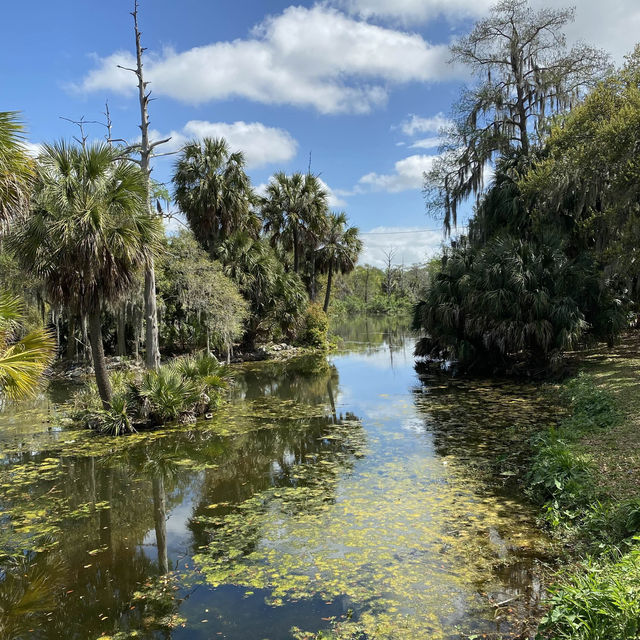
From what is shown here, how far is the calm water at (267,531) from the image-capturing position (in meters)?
→ 4.26

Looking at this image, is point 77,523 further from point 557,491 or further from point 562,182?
point 562,182

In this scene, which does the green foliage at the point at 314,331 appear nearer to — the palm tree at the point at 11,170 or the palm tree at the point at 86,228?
the palm tree at the point at 86,228

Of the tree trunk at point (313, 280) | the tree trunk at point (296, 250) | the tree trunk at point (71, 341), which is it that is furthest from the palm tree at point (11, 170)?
the tree trunk at point (313, 280)

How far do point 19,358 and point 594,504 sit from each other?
23.0ft

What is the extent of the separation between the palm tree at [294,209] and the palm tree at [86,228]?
20.4 metres

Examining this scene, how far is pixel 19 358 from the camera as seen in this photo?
20.1 feet

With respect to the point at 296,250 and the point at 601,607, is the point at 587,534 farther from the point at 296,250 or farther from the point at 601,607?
the point at 296,250

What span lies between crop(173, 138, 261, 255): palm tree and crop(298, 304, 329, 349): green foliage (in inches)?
286

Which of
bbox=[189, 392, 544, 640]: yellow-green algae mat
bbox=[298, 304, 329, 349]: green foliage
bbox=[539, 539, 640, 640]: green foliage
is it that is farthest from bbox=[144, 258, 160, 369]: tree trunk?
Result: bbox=[298, 304, 329, 349]: green foliage

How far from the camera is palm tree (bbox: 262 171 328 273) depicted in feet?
100

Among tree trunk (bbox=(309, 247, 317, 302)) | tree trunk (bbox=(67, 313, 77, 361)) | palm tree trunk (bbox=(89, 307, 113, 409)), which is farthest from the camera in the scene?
tree trunk (bbox=(309, 247, 317, 302))

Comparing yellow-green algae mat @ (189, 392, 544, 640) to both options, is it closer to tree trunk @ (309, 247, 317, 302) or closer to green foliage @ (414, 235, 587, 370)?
green foliage @ (414, 235, 587, 370)

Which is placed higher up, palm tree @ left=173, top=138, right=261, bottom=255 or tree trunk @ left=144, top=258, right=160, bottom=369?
palm tree @ left=173, top=138, right=261, bottom=255

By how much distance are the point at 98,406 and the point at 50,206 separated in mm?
4552
